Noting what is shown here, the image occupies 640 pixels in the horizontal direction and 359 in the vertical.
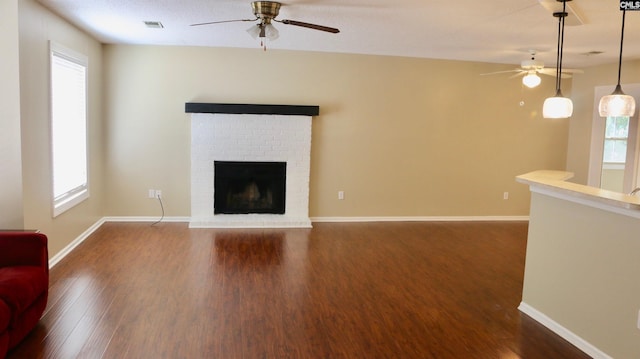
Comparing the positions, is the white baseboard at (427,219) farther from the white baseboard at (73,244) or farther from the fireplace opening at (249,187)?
the white baseboard at (73,244)

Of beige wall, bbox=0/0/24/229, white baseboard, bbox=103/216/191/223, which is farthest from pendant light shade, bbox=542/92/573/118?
white baseboard, bbox=103/216/191/223

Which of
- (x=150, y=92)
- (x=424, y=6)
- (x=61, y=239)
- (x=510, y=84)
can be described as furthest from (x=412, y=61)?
(x=61, y=239)

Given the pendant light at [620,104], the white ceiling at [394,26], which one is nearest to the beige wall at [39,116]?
the white ceiling at [394,26]

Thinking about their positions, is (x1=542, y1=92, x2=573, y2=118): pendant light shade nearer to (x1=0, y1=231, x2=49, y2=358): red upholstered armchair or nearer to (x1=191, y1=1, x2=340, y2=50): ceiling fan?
(x1=191, y1=1, x2=340, y2=50): ceiling fan

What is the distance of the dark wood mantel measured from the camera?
5980 millimetres

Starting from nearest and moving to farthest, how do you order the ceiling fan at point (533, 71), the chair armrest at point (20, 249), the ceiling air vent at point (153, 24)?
the chair armrest at point (20, 249) → the ceiling air vent at point (153, 24) → the ceiling fan at point (533, 71)

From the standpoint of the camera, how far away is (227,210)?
6.32m

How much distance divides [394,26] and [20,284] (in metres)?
3.64

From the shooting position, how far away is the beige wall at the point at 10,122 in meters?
3.58

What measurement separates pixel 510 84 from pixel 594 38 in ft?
6.96

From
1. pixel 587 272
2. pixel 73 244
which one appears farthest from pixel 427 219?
pixel 73 244

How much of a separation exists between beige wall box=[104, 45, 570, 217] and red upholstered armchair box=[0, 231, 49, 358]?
3.06m

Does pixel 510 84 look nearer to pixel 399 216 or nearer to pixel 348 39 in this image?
pixel 399 216

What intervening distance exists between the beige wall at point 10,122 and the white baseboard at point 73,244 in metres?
0.73
